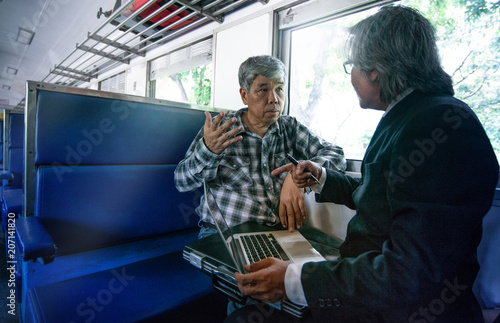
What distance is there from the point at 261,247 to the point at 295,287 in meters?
0.31

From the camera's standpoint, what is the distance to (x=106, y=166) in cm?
139

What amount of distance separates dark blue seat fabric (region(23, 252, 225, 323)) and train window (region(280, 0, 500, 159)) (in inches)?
40.4

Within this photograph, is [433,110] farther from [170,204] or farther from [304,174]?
[170,204]

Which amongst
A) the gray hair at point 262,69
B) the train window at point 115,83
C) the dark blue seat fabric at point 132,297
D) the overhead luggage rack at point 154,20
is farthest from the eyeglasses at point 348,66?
the train window at point 115,83

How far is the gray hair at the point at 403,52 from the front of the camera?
64 centimetres

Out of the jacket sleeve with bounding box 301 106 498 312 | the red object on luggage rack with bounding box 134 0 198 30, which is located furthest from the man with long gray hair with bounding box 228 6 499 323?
the red object on luggage rack with bounding box 134 0 198 30

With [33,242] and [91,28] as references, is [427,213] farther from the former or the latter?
[91,28]

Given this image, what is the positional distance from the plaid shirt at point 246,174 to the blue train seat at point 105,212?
28 cm

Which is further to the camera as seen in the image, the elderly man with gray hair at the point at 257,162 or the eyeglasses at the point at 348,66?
the elderly man with gray hair at the point at 257,162

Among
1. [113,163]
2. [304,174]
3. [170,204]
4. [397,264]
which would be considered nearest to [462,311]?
[397,264]

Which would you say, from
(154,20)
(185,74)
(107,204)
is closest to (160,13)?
(154,20)

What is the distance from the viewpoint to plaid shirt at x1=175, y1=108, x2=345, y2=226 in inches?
50.9

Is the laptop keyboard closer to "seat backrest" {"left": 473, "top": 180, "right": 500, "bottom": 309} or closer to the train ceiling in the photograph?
"seat backrest" {"left": 473, "top": 180, "right": 500, "bottom": 309}

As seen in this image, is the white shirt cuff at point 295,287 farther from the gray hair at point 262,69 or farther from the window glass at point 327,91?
the window glass at point 327,91
